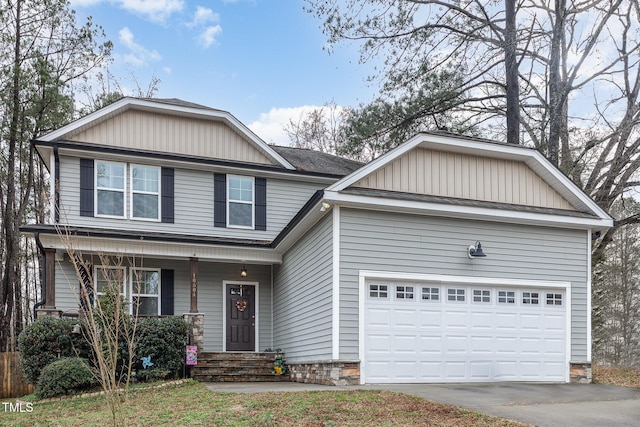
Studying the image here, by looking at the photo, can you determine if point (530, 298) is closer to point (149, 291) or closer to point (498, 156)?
point (498, 156)

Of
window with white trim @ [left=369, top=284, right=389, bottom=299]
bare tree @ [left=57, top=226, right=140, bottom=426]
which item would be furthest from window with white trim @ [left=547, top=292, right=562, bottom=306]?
bare tree @ [left=57, top=226, right=140, bottom=426]

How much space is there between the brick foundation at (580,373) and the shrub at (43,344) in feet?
32.9

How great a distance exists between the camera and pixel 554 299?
12094 mm

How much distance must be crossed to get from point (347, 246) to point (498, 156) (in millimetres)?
3985

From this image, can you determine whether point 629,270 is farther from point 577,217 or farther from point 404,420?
point 404,420

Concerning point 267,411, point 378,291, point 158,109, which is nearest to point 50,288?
point 158,109

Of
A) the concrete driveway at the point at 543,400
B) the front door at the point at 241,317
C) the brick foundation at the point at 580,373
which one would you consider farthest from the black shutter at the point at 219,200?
the brick foundation at the point at 580,373

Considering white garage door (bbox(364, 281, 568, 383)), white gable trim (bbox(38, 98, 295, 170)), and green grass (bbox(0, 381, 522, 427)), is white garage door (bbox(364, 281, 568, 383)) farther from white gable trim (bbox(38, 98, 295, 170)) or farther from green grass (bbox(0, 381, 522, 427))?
white gable trim (bbox(38, 98, 295, 170))

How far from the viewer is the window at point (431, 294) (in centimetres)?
1125

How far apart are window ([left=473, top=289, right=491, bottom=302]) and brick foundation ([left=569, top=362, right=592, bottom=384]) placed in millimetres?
2269

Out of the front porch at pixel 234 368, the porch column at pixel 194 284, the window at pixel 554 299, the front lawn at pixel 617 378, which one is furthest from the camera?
the porch column at pixel 194 284

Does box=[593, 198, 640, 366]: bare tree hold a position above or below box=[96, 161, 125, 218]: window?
below

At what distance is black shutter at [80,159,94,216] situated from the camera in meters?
14.3

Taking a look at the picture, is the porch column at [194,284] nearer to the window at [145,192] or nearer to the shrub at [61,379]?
the window at [145,192]
